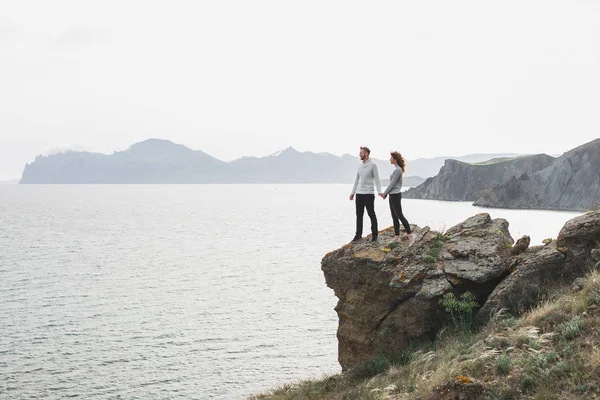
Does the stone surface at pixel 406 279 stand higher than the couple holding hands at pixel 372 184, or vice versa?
the couple holding hands at pixel 372 184

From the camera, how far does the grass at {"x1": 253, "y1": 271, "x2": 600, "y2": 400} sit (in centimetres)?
914

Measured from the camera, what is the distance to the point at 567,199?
174m

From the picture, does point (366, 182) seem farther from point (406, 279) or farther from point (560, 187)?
point (560, 187)

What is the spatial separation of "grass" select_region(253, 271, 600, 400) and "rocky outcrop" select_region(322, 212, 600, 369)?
1109 millimetres

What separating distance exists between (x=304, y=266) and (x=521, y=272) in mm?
52367

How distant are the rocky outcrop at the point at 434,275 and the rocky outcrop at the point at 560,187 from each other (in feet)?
550

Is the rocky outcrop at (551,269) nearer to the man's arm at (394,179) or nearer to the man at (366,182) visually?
the man's arm at (394,179)

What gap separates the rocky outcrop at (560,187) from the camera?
550 feet

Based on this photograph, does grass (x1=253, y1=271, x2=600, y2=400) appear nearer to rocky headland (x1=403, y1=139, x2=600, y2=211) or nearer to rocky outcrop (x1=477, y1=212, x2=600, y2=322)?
rocky outcrop (x1=477, y1=212, x2=600, y2=322)

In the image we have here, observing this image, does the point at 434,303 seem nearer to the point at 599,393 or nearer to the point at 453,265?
the point at 453,265

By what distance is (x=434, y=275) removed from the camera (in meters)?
16.5

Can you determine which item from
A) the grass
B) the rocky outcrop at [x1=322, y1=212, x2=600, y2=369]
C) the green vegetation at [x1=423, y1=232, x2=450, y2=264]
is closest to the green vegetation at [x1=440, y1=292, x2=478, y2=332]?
the rocky outcrop at [x1=322, y1=212, x2=600, y2=369]

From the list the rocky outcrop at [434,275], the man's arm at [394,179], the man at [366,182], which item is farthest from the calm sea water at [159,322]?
the man's arm at [394,179]

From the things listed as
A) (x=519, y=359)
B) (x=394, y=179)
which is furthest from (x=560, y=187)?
(x=519, y=359)
